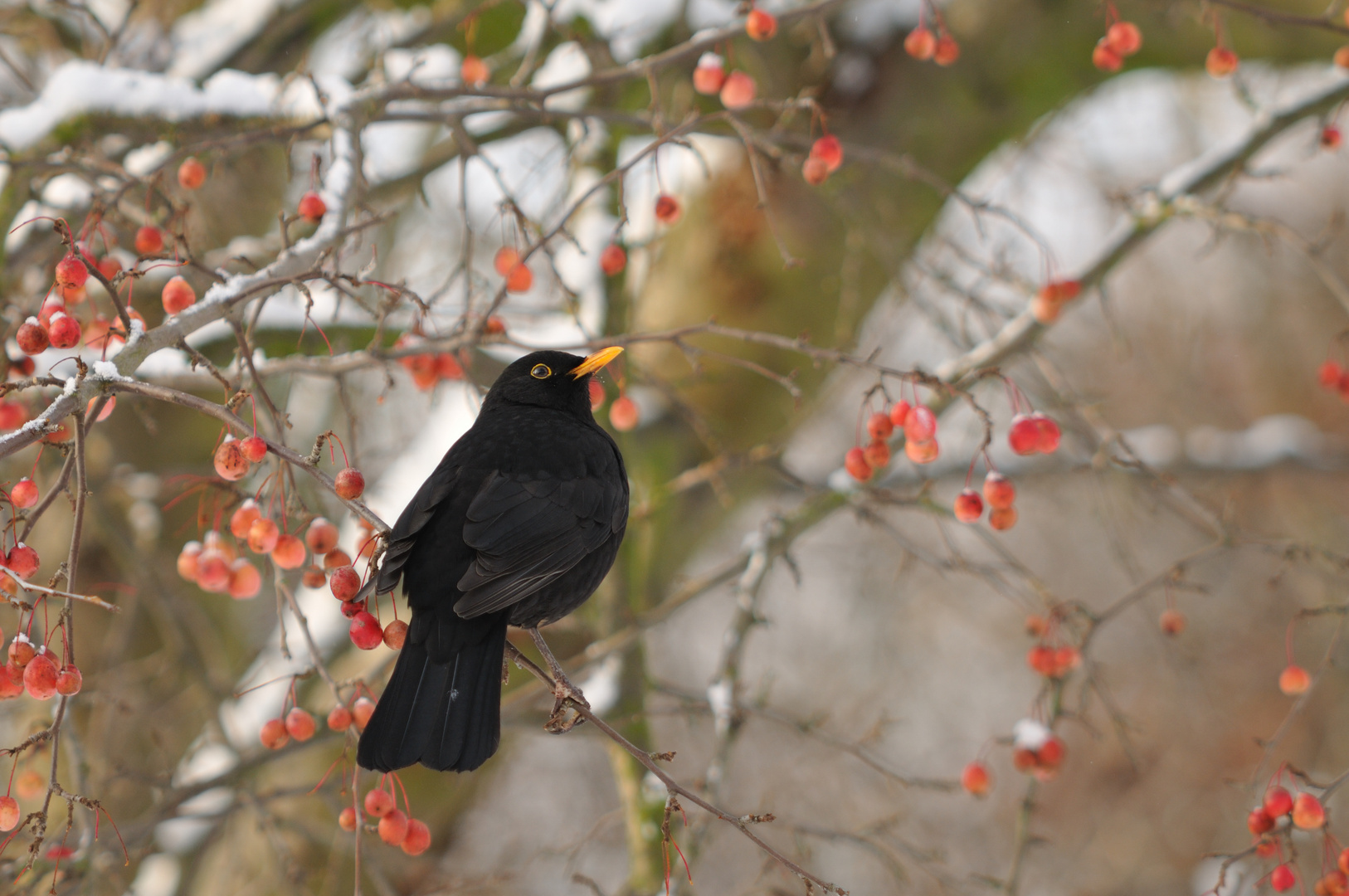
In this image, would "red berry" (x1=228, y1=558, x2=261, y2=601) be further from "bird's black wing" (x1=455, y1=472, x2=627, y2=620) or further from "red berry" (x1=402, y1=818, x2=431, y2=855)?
"red berry" (x1=402, y1=818, x2=431, y2=855)

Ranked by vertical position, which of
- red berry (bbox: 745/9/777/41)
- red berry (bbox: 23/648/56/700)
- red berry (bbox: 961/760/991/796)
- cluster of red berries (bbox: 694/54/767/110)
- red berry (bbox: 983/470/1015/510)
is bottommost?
red berry (bbox: 961/760/991/796)

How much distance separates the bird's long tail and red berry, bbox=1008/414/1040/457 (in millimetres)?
1272

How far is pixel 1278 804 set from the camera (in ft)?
7.36

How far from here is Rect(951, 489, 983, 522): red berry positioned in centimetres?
244

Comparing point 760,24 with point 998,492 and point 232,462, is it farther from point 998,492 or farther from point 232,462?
point 232,462

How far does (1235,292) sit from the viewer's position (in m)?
12.6

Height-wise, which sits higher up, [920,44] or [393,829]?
[920,44]

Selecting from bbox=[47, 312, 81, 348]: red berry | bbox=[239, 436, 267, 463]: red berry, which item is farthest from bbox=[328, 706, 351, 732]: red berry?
bbox=[47, 312, 81, 348]: red berry

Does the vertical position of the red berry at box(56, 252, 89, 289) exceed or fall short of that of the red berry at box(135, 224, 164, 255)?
it exceeds it

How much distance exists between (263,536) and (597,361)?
3.22ft

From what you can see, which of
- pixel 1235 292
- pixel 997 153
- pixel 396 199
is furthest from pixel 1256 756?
pixel 396 199

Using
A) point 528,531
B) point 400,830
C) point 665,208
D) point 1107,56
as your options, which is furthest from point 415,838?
point 1107,56

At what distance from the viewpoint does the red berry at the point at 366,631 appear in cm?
196

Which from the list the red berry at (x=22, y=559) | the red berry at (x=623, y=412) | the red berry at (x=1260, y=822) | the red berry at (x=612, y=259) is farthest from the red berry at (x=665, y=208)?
the red berry at (x=1260, y=822)
